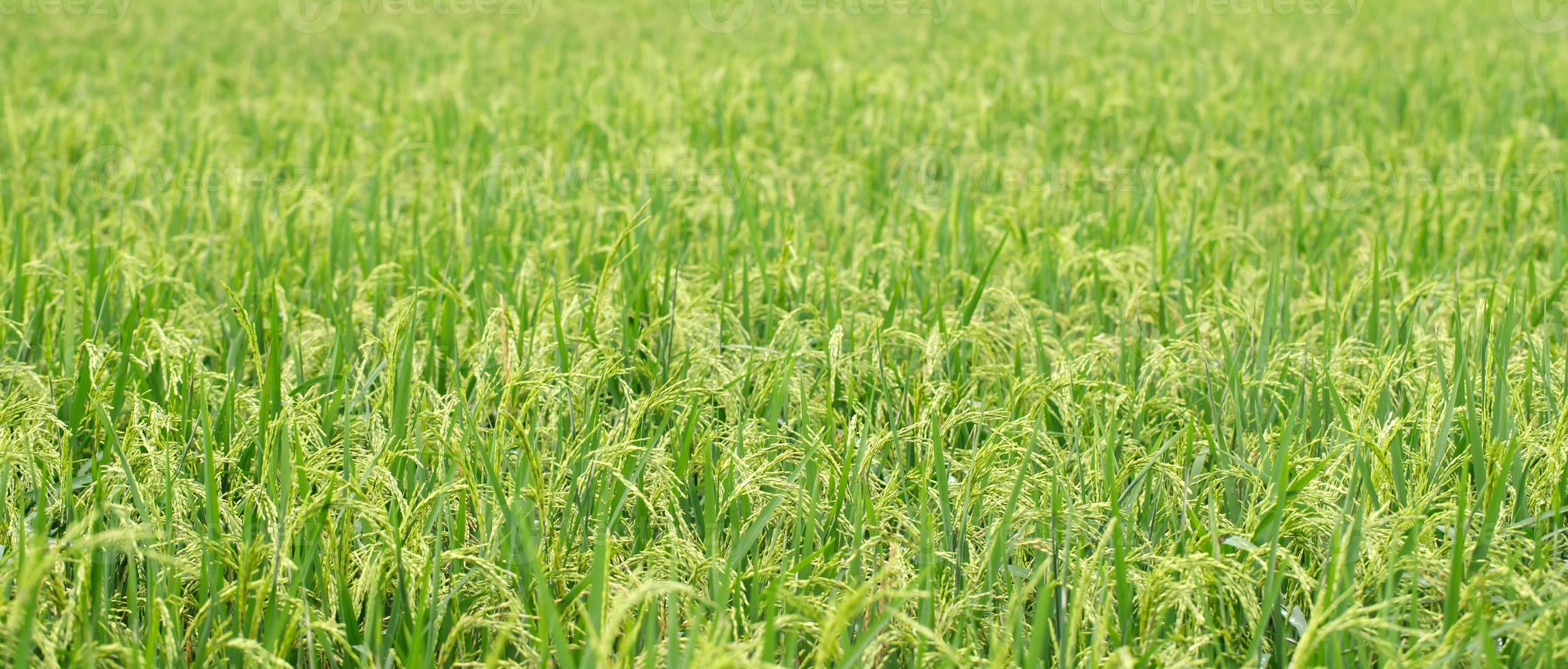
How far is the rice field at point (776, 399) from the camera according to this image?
54.5 inches

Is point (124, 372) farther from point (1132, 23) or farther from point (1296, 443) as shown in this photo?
point (1132, 23)

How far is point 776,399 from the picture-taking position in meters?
1.88

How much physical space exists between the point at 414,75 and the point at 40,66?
1982 millimetres

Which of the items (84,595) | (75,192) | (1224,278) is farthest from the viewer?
(75,192)

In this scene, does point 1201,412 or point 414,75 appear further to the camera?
point 414,75

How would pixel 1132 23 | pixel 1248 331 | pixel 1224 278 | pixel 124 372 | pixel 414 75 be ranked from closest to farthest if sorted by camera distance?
pixel 124 372 < pixel 1248 331 < pixel 1224 278 < pixel 414 75 < pixel 1132 23

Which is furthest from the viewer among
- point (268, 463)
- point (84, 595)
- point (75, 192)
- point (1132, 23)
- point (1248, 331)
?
point (1132, 23)

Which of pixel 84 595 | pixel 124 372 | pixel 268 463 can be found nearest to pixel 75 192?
pixel 124 372

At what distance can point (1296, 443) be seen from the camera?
191cm

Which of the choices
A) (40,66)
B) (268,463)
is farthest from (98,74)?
(268,463)

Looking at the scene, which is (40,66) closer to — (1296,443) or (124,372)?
(124,372)

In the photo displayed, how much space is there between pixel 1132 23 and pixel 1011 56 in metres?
2.36

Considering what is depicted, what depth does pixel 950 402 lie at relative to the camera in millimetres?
2086

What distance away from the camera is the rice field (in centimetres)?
138
